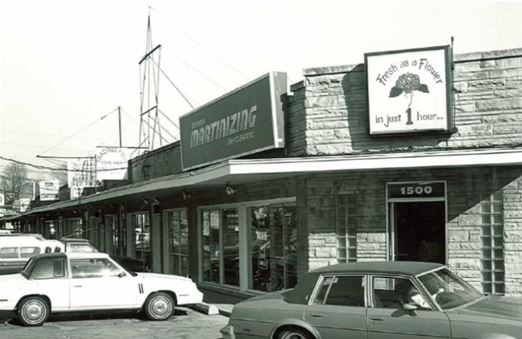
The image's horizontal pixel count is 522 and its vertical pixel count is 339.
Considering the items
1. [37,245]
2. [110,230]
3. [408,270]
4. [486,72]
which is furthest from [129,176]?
[408,270]

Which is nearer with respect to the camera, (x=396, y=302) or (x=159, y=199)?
(x=396, y=302)

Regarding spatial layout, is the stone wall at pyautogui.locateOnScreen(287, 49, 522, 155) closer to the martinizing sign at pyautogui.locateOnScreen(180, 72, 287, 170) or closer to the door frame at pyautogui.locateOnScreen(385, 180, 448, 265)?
the door frame at pyautogui.locateOnScreen(385, 180, 448, 265)

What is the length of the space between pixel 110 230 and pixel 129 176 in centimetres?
389

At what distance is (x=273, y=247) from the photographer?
47.2 ft

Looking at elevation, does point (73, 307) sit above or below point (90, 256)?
below

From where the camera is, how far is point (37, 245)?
19688mm

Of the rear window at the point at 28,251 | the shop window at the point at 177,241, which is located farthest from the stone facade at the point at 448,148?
the rear window at the point at 28,251

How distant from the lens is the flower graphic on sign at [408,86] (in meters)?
11.6

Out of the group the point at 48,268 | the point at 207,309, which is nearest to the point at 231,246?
the point at 207,309

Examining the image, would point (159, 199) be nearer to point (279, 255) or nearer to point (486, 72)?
point (279, 255)

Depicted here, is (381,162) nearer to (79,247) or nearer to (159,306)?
(159,306)

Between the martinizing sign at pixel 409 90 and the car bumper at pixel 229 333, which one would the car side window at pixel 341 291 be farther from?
the martinizing sign at pixel 409 90

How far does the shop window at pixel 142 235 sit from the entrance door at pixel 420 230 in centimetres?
1306

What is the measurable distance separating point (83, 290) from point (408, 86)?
715 cm
